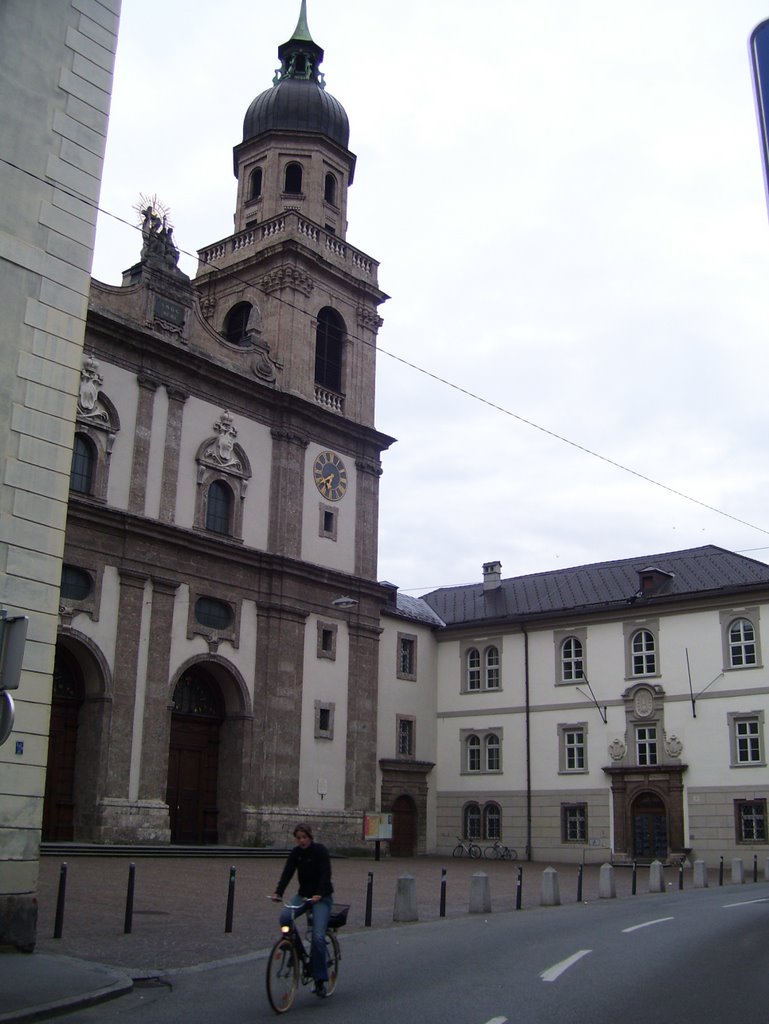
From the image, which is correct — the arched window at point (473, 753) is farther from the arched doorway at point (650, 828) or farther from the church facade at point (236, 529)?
the arched doorway at point (650, 828)

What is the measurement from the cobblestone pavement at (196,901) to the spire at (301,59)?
33.9 metres

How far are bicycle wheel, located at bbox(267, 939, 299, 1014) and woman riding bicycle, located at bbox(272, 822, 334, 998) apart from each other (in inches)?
10.1

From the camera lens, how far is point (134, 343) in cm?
3769

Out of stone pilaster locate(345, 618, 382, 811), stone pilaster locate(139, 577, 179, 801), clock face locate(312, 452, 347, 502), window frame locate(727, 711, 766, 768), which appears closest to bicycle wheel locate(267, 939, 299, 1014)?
stone pilaster locate(139, 577, 179, 801)

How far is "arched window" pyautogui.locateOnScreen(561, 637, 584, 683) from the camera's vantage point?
47406 millimetres

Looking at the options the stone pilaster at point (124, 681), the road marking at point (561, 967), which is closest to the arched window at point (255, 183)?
the stone pilaster at point (124, 681)

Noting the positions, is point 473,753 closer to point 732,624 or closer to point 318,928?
point 732,624

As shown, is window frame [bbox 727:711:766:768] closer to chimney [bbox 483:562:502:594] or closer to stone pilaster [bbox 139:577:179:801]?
chimney [bbox 483:562:502:594]

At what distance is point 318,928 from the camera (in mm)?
10945

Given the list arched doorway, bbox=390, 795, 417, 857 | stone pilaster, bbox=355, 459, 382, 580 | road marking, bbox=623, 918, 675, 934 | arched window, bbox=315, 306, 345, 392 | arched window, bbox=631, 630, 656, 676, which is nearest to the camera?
road marking, bbox=623, 918, 675, 934

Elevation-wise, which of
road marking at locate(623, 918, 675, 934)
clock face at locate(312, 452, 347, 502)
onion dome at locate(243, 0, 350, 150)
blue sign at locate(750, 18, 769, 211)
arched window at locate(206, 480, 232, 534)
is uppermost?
onion dome at locate(243, 0, 350, 150)

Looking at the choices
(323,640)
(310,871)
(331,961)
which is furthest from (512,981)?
(323,640)

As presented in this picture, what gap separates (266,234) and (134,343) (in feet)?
34.5

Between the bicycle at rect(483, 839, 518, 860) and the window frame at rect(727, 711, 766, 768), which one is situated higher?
the window frame at rect(727, 711, 766, 768)
